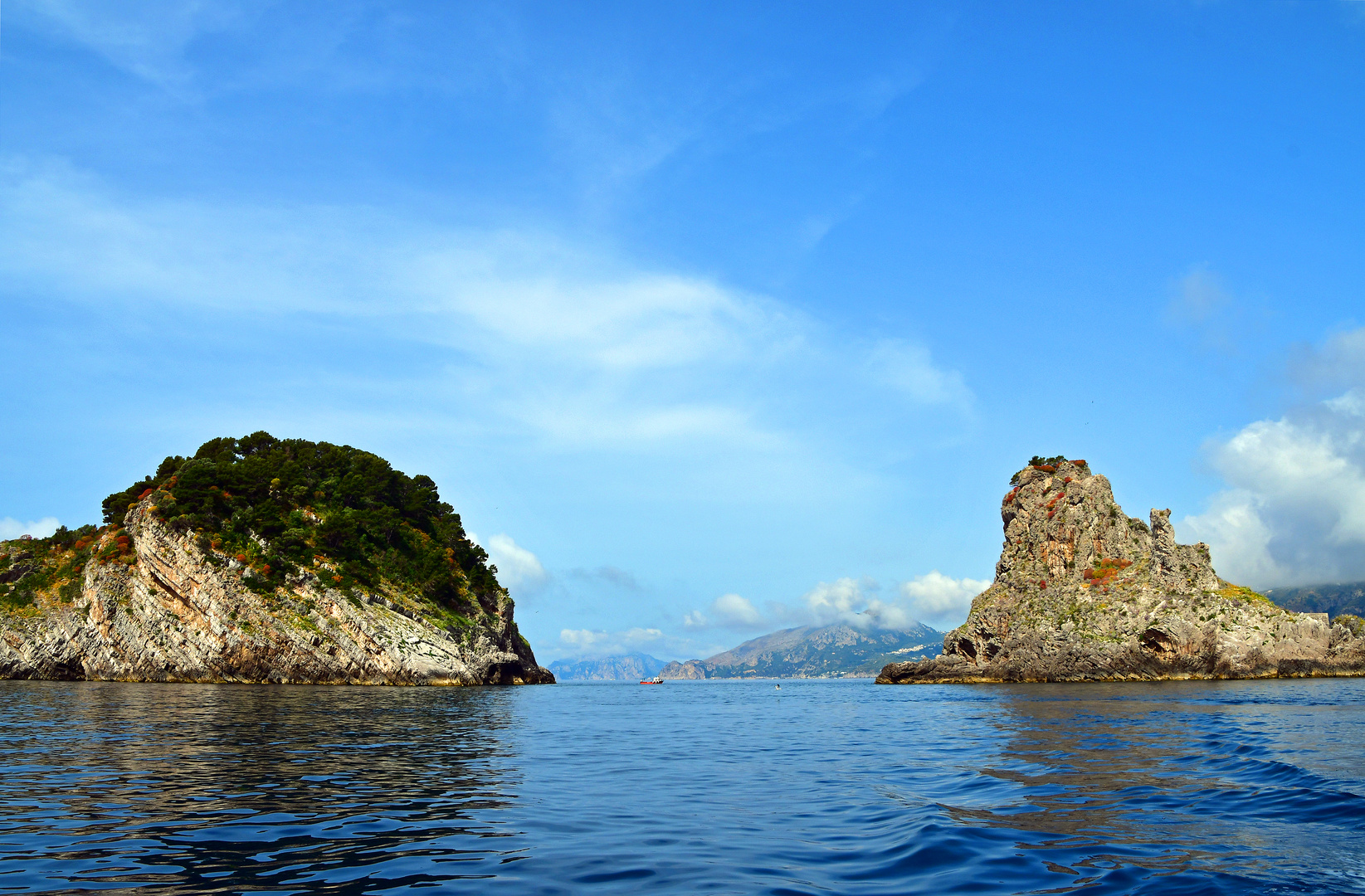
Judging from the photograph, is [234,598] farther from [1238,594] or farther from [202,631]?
[1238,594]

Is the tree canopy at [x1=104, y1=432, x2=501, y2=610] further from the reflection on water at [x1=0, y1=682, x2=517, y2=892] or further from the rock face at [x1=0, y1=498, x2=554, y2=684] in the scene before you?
the reflection on water at [x1=0, y1=682, x2=517, y2=892]

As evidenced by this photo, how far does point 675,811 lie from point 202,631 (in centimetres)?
9668

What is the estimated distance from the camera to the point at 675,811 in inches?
680

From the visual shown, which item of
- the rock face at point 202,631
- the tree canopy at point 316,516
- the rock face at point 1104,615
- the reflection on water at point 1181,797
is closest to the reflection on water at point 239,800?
the reflection on water at point 1181,797

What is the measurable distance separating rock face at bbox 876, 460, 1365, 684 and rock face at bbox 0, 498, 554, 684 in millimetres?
93290

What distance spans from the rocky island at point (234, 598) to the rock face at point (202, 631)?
14 centimetres

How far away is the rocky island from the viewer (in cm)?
9381

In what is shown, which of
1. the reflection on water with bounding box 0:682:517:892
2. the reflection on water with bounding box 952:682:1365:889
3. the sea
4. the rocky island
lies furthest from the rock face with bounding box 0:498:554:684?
the reflection on water with bounding box 952:682:1365:889

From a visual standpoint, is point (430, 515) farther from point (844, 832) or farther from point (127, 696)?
point (844, 832)

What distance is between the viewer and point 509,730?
3878cm

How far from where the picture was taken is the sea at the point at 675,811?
36.9 feet

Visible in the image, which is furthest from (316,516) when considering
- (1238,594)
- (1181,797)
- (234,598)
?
(1238,594)

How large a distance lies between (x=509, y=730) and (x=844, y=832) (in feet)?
90.3

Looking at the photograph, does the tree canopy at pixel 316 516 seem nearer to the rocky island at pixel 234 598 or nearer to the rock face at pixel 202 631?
the rocky island at pixel 234 598
